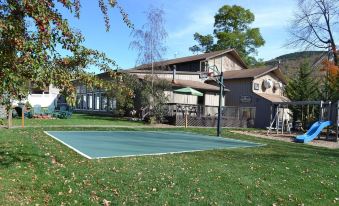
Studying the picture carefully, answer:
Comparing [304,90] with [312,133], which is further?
[304,90]

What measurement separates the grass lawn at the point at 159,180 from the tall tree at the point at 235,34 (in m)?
48.1

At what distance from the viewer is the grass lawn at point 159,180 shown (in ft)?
20.9

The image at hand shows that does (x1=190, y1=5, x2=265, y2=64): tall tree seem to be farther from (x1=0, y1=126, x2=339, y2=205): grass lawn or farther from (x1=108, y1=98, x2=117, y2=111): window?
(x1=0, y1=126, x2=339, y2=205): grass lawn

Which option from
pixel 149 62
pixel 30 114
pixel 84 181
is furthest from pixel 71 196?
pixel 149 62

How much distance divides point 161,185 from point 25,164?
130 inches

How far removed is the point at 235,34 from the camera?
57.2 m

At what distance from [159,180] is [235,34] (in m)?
52.4

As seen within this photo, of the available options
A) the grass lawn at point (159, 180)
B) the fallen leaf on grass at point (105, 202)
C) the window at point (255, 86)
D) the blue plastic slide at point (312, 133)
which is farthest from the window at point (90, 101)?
the fallen leaf on grass at point (105, 202)

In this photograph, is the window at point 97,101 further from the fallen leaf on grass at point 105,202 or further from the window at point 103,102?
the fallen leaf on grass at point 105,202

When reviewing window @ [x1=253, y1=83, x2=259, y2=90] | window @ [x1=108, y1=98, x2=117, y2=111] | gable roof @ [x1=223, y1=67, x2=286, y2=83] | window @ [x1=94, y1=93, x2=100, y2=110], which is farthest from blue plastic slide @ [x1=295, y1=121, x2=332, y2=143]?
window @ [x1=94, y1=93, x2=100, y2=110]

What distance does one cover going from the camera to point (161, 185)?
23.3ft

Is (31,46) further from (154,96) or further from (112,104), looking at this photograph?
(112,104)

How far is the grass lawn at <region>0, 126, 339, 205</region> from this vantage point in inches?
250

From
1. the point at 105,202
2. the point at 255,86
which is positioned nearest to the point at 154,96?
the point at 255,86
